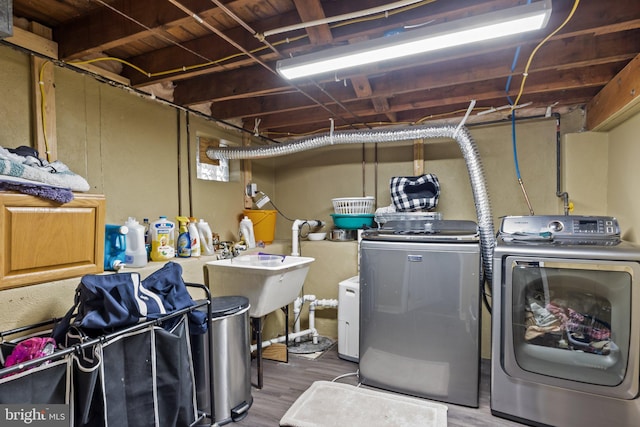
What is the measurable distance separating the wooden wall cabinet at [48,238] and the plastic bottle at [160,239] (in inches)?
18.8

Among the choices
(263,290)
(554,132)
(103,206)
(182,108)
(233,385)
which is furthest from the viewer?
(554,132)

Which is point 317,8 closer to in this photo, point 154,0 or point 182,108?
point 154,0

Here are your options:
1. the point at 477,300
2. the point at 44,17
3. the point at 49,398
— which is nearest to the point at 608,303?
the point at 477,300

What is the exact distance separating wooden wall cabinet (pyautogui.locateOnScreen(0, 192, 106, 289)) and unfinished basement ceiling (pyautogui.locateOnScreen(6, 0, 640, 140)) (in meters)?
0.89

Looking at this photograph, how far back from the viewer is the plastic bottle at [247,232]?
309 cm

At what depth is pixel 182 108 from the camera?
2.72 m

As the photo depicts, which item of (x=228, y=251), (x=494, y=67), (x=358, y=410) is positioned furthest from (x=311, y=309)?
(x=494, y=67)

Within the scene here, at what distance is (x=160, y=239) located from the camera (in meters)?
2.26

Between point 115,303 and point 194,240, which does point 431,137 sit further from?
point 115,303

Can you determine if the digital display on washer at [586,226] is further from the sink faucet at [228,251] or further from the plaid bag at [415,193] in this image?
the sink faucet at [228,251]

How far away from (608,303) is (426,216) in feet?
4.38

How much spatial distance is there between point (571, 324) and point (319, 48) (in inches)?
85.6

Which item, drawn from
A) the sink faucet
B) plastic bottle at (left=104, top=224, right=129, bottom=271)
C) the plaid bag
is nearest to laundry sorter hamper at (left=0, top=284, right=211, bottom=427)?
plastic bottle at (left=104, top=224, right=129, bottom=271)

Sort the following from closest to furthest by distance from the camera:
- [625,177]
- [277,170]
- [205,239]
Result: 1. [625,177]
2. [205,239]
3. [277,170]
